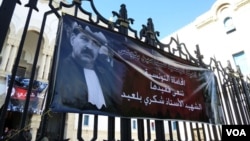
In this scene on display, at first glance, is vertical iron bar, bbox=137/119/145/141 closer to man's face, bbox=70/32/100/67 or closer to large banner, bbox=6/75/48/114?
man's face, bbox=70/32/100/67

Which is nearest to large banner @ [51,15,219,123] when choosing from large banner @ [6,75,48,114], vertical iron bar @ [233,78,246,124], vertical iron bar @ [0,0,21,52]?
vertical iron bar @ [0,0,21,52]

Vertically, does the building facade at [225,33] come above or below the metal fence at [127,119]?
above

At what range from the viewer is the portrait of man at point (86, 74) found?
1.41m

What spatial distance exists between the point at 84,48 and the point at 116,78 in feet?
1.23

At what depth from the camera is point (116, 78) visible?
1747 mm

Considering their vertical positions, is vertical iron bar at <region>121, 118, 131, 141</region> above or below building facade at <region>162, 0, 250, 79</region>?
below

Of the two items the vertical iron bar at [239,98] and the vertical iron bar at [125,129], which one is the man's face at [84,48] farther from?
the vertical iron bar at [239,98]

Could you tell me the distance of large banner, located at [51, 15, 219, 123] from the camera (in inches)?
57.9

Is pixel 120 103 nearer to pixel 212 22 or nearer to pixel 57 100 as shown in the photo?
pixel 57 100

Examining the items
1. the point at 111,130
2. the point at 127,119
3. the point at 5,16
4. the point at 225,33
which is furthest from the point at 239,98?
the point at 225,33

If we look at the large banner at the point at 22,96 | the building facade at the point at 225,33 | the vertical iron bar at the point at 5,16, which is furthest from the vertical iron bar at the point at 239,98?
the large banner at the point at 22,96

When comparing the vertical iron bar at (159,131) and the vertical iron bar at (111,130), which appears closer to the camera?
the vertical iron bar at (111,130)

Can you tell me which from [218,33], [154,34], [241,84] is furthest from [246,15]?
[154,34]

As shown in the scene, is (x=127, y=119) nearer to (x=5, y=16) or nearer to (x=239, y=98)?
(x=5, y=16)
